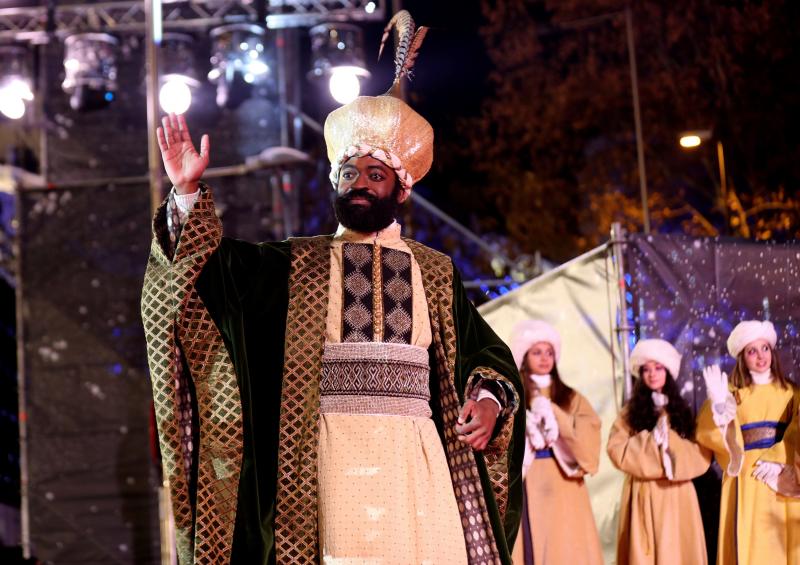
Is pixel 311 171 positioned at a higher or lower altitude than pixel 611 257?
higher

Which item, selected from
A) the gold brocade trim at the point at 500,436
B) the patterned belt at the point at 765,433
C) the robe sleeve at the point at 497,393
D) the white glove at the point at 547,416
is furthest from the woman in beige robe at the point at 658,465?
the gold brocade trim at the point at 500,436

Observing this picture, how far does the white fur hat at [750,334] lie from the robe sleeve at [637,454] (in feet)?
2.28

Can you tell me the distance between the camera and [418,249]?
13.6ft

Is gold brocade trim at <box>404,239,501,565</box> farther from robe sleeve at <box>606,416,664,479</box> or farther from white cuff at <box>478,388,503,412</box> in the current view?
robe sleeve at <box>606,416,664,479</box>

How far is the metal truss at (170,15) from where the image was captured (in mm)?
9922

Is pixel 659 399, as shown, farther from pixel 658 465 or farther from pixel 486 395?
pixel 486 395

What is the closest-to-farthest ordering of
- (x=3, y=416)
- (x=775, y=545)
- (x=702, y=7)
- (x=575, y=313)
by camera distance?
(x=775, y=545), (x=575, y=313), (x=3, y=416), (x=702, y=7)

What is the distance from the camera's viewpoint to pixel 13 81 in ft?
31.7

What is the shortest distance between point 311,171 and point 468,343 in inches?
282

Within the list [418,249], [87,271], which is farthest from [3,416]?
[418,249]

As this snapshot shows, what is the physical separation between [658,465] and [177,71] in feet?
17.5

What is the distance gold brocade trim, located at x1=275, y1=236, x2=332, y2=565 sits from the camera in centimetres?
363

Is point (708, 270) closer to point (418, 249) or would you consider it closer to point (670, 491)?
point (670, 491)

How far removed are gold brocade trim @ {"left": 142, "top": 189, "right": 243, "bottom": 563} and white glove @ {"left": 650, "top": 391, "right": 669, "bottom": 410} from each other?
3.80m
